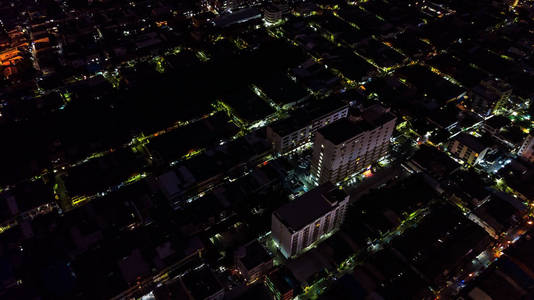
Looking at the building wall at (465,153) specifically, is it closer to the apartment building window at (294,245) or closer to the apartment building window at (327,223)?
the apartment building window at (327,223)

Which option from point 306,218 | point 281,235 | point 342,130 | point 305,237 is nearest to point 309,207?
point 306,218

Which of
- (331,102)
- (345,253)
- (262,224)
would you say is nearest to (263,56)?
(331,102)

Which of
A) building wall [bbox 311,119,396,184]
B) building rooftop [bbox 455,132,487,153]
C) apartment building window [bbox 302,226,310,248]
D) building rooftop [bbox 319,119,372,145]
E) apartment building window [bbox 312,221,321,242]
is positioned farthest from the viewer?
building rooftop [bbox 455,132,487,153]

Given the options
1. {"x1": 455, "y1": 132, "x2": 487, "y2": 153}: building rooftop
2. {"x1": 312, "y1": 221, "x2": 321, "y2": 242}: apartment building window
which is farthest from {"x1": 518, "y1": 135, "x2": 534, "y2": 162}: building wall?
{"x1": 312, "y1": 221, "x2": 321, "y2": 242}: apartment building window

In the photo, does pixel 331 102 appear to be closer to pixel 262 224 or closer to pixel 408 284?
pixel 262 224

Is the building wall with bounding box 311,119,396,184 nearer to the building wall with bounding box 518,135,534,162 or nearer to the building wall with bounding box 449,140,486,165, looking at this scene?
the building wall with bounding box 449,140,486,165

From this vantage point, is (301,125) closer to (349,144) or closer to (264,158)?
(264,158)
